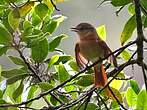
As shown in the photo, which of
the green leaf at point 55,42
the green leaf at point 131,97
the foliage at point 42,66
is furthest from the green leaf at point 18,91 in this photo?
the green leaf at point 131,97

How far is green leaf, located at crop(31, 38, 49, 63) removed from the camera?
878 mm

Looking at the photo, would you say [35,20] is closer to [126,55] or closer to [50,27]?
[50,27]

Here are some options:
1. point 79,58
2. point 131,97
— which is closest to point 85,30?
point 79,58

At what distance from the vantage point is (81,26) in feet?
3.03

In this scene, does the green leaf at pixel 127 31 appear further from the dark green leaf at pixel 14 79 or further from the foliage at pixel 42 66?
the dark green leaf at pixel 14 79

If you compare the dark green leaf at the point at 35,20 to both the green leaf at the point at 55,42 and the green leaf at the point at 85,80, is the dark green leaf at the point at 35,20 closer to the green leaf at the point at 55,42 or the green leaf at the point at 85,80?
the green leaf at the point at 55,42

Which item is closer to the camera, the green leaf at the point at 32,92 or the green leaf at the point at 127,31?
the green leaf at the point at 127,31

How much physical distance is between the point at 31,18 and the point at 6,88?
0.17 m

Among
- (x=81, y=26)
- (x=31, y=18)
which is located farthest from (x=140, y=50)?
(x=31, y=18)

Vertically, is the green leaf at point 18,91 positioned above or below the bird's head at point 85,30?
below

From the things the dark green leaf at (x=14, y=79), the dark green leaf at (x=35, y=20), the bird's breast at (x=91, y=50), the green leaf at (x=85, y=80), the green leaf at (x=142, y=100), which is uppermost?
the dark green leaf at (x=35, y=20)

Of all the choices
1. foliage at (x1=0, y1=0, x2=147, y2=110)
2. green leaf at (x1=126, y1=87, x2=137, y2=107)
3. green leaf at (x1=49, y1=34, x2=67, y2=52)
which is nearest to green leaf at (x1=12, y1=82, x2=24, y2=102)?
foliage at (x1=0, y1=0, x2=147, y2=110)

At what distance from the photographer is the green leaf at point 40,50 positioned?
878mm

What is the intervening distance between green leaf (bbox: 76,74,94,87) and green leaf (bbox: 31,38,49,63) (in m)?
0.09
